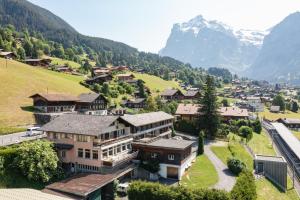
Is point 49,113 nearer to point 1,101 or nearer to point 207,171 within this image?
point 1,101

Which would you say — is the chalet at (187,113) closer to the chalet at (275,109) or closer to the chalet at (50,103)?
the chalet at (50,103)

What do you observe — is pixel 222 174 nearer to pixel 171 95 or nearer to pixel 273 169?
pixel 273 169

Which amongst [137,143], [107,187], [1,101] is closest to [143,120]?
[137,143]

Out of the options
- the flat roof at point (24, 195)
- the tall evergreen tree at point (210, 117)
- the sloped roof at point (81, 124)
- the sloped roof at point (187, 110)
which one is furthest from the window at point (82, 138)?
the sloped roof at point (187, 110)

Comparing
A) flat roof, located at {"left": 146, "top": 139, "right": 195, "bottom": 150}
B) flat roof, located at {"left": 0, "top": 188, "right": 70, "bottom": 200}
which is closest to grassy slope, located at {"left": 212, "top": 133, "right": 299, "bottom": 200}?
flat roof, located at {"left": 146, "top": 139, "right": 195, "bottom": 150}

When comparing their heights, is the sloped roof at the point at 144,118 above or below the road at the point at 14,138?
above

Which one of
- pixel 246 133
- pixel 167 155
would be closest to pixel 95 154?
pixel 167 155

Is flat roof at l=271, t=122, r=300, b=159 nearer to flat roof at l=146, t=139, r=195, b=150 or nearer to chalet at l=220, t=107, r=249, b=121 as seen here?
chalet at l=220, t=107, r=249, b=121
